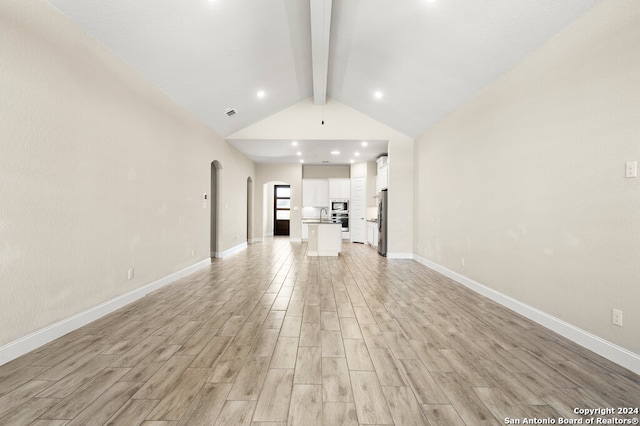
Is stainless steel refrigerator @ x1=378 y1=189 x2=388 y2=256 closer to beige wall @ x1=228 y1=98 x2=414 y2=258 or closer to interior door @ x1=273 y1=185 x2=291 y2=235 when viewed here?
beige wall @ x1=228 y1=98 x2=414 y2=258

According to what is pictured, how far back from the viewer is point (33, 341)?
7.84ft

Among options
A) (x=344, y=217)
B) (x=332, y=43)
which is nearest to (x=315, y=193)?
(x=344, y=217)

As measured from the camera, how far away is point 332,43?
472 cm

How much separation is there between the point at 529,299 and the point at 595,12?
268 centimetres

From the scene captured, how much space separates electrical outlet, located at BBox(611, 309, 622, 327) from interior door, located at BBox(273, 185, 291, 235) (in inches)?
468

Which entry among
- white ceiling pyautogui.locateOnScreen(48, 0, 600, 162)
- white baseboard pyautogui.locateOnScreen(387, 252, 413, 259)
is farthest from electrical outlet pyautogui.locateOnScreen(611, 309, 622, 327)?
white baseboard pyautogui.locateOnScreen(387, 252, 413, 259)

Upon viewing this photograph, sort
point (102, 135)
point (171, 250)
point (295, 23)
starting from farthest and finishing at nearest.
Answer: point (171, 250), point (295, 23), point (102, 135)

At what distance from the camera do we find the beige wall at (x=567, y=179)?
222 cm

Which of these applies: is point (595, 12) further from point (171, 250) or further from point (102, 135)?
point (171, 250)

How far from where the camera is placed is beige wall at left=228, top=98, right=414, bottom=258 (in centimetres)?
702

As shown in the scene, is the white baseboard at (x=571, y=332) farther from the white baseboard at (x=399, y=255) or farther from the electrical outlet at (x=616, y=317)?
the white baseboard at (x=399, y=255)

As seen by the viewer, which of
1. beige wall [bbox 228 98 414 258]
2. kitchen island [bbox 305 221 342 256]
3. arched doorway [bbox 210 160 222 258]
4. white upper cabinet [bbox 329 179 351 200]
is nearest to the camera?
beige wall [bbox 228 98 414 258]

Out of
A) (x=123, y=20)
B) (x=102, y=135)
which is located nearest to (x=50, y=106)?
(x=102, y=135)

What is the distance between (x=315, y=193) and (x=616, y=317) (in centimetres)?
940
